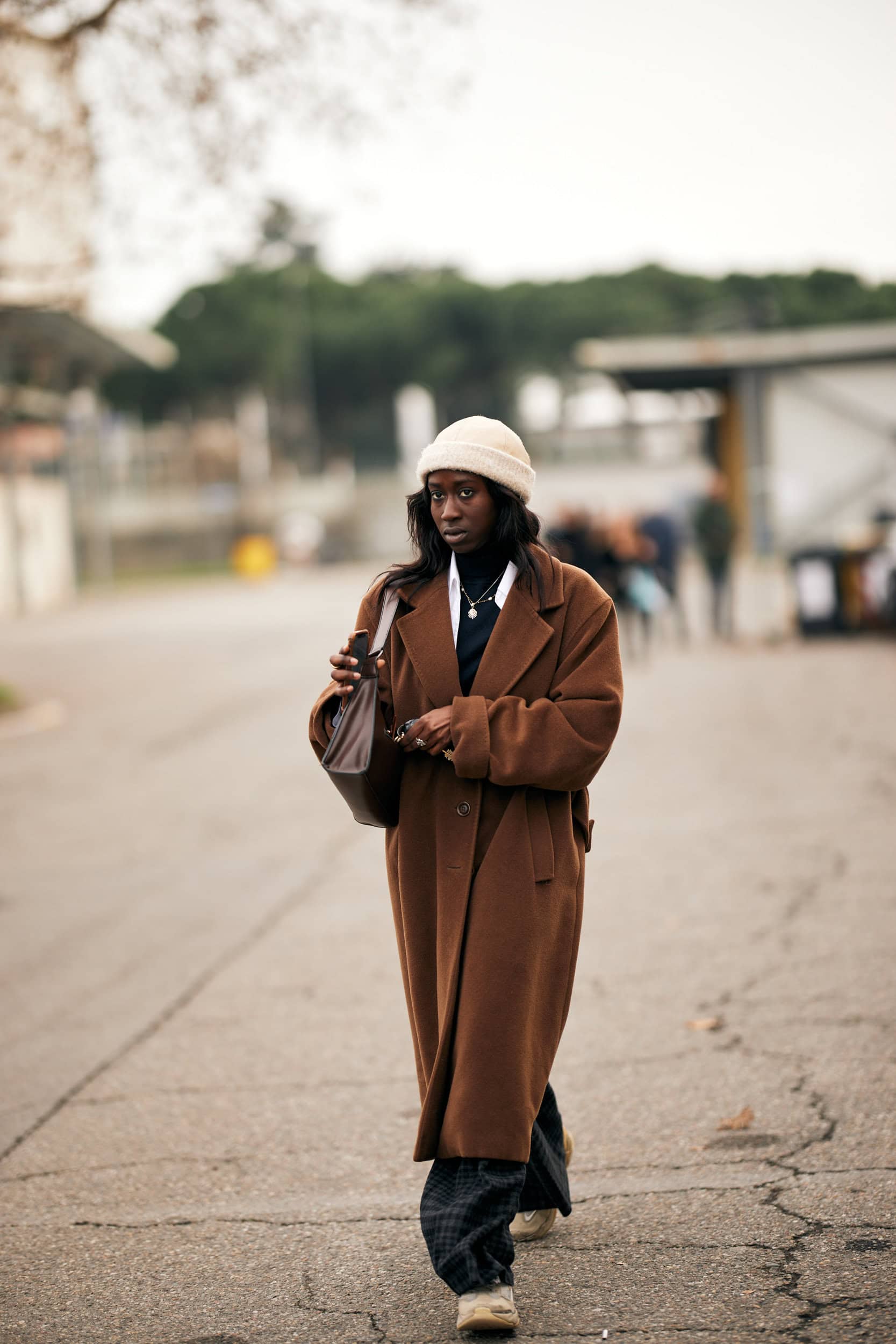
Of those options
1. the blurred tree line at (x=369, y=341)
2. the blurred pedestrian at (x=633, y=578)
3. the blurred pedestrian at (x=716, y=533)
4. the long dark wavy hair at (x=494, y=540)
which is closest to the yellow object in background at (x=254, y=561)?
the blurred tree line at (x=369, y=341)

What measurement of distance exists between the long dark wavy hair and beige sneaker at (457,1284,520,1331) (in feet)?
4.43

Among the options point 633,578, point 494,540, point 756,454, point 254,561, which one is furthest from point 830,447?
point 254,561

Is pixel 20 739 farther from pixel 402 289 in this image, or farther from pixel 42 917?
pixel 402 289

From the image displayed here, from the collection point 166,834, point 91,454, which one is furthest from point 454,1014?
point 91,454

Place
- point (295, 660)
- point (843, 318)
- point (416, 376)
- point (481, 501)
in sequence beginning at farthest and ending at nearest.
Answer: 1. point (416, 376)
2. point (843, 318)
3. point (295, 660)
4. point (481, 501)

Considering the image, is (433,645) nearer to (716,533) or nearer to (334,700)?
(334,700)

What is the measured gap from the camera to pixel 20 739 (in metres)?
14.1

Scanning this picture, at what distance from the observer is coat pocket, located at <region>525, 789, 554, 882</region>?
317cm

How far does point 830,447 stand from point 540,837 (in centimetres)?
1854

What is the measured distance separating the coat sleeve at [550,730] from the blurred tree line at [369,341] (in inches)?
2733

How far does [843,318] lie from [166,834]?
963 inches

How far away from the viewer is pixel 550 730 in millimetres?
3115

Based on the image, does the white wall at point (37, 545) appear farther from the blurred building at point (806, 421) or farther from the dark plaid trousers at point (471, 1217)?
the dark plaid trousers at point (471, 1217)

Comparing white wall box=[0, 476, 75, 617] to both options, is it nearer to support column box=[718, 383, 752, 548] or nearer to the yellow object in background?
the yellow object in background
